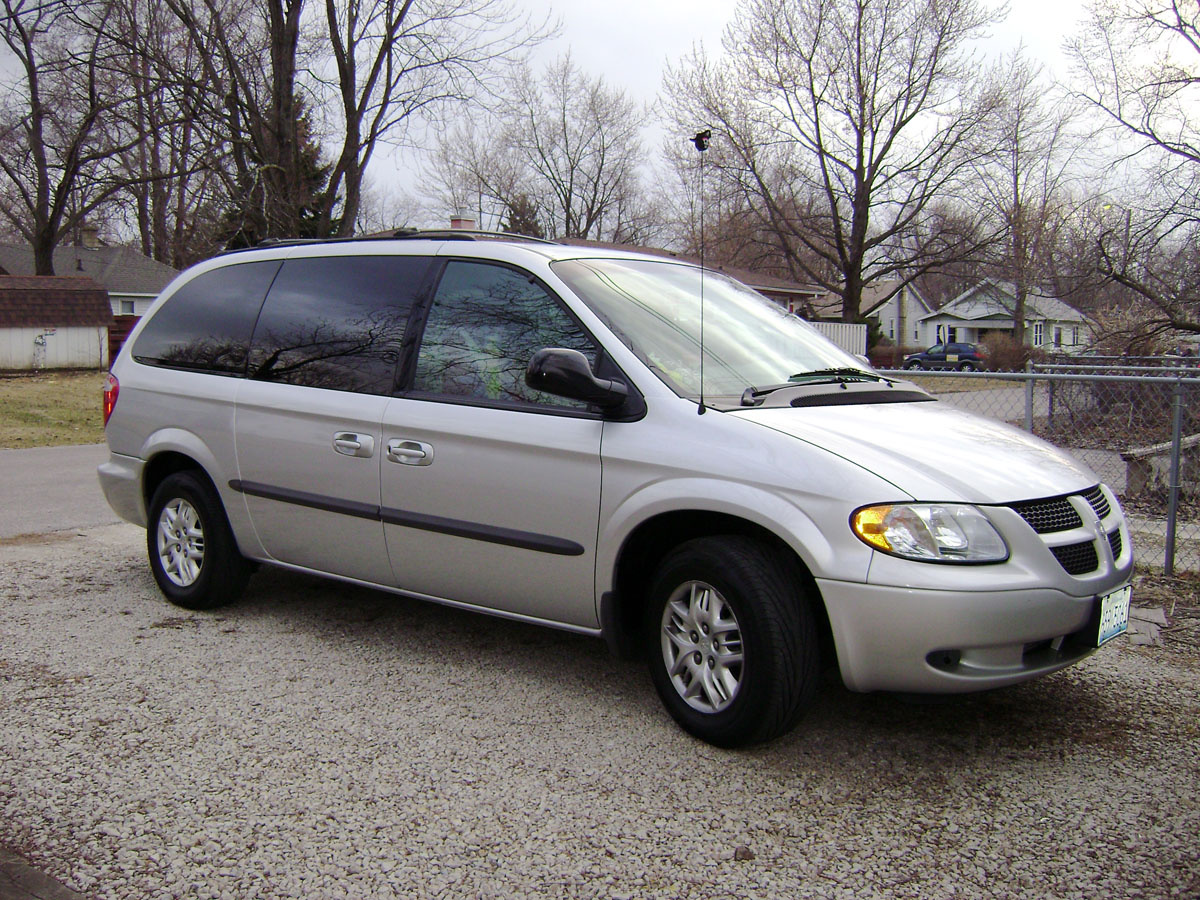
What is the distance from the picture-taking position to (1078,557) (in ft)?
11.6

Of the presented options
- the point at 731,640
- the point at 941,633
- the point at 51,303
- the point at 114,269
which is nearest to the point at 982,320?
the point at 114,269

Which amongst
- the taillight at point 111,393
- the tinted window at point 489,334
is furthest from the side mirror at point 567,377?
the taillight at point 111,393

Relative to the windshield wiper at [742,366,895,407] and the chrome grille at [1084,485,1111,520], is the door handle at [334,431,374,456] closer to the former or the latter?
the windshield wiper at [742,366,895,407]

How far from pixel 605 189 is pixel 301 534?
49.6 m

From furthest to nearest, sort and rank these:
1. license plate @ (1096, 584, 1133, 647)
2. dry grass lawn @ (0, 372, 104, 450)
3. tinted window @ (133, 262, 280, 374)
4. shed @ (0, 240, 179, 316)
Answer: shed @ (0, 240, 179, 316)
dry grass lawn @ (0, 372, 104, 450)
tinted window @ (133, 262, 280, 374)
license plate @ (1096, 584, 1133, 647)

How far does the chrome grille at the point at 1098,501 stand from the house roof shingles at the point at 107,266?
5011cm

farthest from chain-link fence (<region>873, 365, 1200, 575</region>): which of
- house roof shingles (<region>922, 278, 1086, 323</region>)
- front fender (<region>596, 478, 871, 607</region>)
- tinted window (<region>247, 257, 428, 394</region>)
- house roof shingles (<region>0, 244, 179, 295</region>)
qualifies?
house roof shingles (<region>922, 278, 1086, 323</region>)

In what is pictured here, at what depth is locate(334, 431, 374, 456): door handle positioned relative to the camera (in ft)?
14.7

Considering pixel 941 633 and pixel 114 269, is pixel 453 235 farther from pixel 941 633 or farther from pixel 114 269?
pixel 114 269

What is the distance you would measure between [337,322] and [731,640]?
244 cm

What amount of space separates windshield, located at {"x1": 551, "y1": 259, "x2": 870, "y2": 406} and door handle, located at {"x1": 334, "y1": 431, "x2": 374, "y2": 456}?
1.12m

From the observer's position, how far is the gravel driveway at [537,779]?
285cm

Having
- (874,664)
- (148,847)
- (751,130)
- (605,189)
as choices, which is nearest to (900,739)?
(874,664)

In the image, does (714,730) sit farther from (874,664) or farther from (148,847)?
(148,847)
